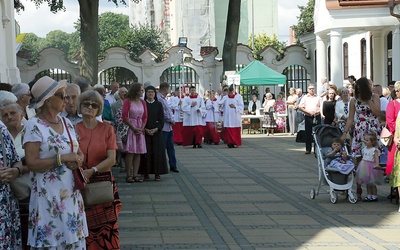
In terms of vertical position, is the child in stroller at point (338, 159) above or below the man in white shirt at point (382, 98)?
below

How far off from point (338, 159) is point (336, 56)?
776 inches

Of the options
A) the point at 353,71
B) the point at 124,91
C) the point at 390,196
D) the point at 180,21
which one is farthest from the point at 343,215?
the point at 180,21

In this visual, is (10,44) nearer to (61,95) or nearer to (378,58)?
(378,58)

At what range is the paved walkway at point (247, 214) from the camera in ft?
32.2

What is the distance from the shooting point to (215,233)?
10.4 metres

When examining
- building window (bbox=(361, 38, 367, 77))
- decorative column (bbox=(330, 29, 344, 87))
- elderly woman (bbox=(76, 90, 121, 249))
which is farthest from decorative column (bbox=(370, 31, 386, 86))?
elderly woman (bbox=(76, 90, 121, 249))

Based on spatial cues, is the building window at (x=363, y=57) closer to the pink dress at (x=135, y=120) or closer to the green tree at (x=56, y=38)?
the pink dress at (x=135, y=120)

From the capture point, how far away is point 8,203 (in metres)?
6.51

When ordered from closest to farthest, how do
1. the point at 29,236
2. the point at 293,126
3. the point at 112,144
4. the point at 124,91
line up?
the point at 29,236, the point at 112,144, the point at 124,91, the point at 293,126

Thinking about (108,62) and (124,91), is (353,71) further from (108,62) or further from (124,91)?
(124,91)

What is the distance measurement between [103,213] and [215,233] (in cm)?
298

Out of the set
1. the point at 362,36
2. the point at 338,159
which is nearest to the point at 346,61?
the point at 362,36

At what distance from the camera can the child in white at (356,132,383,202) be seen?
1293cm

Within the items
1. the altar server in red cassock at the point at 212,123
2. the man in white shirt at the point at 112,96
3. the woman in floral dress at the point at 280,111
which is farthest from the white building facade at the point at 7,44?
the woman in floral dress at the point at 280,111
